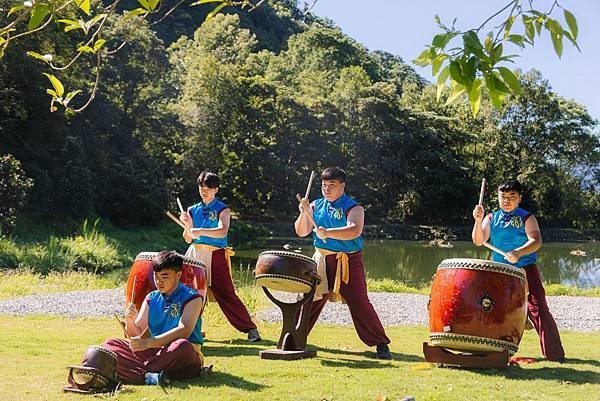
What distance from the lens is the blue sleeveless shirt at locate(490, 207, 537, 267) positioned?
19.4 ft

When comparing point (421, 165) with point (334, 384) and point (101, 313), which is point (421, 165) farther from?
point (334, 384)

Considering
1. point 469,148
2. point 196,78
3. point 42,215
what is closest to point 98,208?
point 42,215

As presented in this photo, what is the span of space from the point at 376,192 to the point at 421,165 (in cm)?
257

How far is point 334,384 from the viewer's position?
4758 millimetres

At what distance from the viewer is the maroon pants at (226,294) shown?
21.9ft

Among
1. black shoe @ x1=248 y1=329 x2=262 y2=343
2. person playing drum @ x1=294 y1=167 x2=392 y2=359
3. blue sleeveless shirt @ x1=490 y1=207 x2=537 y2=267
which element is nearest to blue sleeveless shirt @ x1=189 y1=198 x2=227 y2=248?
black shoe @ x1=248 y1=329 x2=262 y2=343

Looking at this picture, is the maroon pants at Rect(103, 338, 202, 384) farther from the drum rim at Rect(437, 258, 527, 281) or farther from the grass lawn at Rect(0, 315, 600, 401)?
the drum rim at Rect(437, 258, 527, 281)

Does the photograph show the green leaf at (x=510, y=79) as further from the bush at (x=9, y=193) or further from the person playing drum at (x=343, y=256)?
the bush at (x=9, y=193)

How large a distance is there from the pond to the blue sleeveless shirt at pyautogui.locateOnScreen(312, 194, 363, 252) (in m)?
9.26

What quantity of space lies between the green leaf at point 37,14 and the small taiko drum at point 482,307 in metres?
3.79

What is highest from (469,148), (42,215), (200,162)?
(469,148)

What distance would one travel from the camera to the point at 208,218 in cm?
664

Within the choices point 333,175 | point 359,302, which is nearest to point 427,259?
point 359,302

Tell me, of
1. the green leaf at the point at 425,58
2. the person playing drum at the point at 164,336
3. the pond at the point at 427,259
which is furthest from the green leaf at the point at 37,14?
the pond at the point at 427,259
